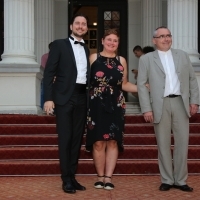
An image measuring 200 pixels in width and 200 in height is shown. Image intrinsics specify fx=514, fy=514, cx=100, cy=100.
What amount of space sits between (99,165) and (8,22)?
5192 mm

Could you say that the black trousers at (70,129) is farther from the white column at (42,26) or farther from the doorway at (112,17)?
the doorway at (112,17)

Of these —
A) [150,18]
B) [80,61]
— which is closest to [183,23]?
[150,18]

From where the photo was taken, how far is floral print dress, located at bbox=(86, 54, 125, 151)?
5918 millimetres

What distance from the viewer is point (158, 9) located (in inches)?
517

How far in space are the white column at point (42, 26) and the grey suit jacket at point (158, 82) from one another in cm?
713

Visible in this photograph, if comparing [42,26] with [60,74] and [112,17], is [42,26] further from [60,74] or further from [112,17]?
[60,74]

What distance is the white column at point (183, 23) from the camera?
10461 millimetres

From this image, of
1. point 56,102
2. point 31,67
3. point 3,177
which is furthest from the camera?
point 31,67

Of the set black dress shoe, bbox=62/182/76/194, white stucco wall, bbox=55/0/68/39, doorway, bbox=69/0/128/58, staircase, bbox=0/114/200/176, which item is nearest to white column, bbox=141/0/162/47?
doorway, bbox=69/0/128/58

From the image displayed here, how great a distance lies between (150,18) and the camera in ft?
42.9

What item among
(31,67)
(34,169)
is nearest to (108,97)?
(34,169)

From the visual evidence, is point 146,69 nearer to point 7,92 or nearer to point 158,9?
point 7,92

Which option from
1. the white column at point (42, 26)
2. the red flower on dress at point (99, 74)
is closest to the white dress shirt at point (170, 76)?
the red flower on dress at point (99, 74)

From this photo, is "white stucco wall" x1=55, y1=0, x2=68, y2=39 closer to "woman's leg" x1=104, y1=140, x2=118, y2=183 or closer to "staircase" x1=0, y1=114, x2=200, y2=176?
"staircase" x1=0, y1=114, x2=200, y2=176
